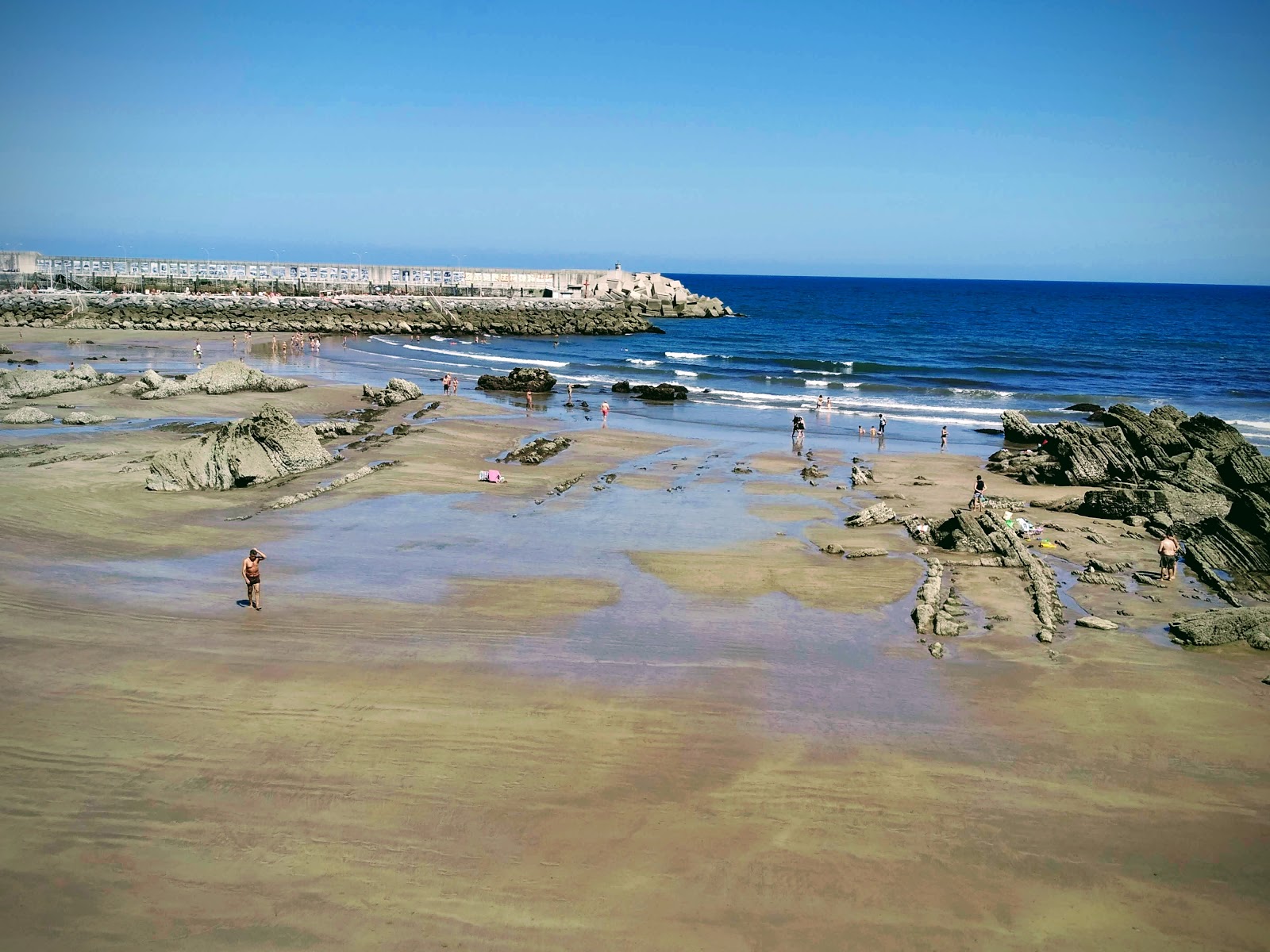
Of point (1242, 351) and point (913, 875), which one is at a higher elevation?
point (1242, 351)

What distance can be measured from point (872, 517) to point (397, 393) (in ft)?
Answer: 77.6

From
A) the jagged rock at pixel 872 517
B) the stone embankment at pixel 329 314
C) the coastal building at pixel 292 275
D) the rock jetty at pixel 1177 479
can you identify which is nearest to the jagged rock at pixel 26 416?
the jagged rock at pixel 872 517

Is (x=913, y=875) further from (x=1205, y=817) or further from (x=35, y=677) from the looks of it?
(x=35, y=677)

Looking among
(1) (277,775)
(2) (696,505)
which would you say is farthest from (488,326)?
(1) (277,775)

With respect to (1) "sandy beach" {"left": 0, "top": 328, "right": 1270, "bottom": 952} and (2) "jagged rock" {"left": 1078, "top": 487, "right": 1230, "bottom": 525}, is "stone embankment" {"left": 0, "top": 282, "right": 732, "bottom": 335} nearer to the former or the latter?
(1) "sandy beach" {"left": 0, "top": 328, "right": 1270, "bottom": 952}

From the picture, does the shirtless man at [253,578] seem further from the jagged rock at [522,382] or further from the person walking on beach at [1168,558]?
the jagged rock at [522,382]

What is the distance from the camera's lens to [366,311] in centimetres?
8319

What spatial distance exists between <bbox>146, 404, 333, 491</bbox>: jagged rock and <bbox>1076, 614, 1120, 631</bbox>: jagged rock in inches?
749

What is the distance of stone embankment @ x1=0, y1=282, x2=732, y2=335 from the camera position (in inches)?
2675

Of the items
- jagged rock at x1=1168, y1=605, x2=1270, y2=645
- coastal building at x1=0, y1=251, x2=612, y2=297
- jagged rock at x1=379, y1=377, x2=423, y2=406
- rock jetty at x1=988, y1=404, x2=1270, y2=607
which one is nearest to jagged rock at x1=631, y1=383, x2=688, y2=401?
jagged rock at x1=379, y1=377, x2=423, y2=406

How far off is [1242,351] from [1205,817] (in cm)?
7710

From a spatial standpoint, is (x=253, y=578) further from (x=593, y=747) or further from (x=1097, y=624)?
(x=1097, y=624)

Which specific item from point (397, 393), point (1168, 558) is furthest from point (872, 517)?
point (397, 393)

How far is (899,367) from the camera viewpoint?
197 ft
